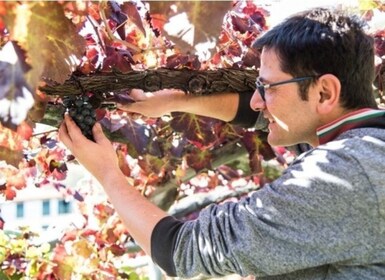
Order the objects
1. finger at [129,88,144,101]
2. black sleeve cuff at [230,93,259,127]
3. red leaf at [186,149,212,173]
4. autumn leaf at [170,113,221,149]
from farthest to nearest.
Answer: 1. red leaf at [186,149,212,173]
2. autumn leaf at [170,113,221,149]
3. black sleeve cuff at [230,93,259,127]
4. finger at [129,88,144,101]

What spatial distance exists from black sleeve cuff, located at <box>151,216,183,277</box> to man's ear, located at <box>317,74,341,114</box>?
1.32 ft

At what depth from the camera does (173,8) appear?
961 millimetres

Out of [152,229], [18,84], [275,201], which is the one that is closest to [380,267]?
[275,201]

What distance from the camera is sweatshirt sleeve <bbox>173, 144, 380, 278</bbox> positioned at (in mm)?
1303

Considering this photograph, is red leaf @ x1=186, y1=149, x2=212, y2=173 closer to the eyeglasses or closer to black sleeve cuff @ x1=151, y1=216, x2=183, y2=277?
the eyeglasses

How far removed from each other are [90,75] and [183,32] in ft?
2.18

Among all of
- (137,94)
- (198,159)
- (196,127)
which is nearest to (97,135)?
(137,94)

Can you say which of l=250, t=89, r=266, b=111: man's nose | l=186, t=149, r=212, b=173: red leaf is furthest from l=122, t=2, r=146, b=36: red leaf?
l=186, t=149, r=212, b=173: red leaf

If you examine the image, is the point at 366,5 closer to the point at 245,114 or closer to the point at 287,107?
the point at 245,114

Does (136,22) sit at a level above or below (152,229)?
above

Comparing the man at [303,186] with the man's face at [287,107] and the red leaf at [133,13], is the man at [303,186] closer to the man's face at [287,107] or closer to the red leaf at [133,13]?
the man's face at [287,107]

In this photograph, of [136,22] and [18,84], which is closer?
[18,84]

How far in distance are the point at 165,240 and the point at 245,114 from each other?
724 mm

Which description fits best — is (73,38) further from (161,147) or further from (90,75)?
(161,147)
